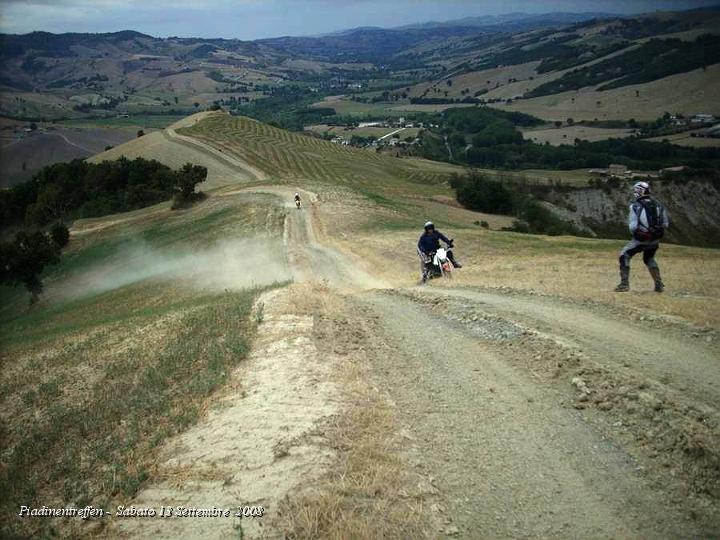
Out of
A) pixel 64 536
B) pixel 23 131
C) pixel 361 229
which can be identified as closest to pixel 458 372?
pixel 64 536

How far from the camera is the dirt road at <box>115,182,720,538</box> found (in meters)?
6.70

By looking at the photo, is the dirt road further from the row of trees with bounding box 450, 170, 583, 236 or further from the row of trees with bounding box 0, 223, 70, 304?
the row of trees with bounding box 450, 170, 583, 236

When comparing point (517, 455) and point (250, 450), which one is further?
point (250, 450)

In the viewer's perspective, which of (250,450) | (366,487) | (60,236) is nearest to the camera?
(366,487)

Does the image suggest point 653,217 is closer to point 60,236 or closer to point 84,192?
point 60,236

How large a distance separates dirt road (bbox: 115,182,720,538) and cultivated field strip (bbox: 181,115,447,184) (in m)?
78.9

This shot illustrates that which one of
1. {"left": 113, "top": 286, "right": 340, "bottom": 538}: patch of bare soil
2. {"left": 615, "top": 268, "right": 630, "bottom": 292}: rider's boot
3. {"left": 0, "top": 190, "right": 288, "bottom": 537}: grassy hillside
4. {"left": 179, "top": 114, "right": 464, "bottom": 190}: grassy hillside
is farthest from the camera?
{"left": 179, "top": 114, "right": 464, "bottom": 190}: grassy hillside

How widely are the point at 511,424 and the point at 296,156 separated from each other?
109599 mm

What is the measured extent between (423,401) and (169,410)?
18.7ft

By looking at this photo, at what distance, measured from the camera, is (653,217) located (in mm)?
14766

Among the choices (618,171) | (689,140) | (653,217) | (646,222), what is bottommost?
(618,171)

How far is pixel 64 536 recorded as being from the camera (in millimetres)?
7832

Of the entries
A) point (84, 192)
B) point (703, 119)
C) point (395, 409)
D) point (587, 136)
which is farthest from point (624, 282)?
point (703, 119)

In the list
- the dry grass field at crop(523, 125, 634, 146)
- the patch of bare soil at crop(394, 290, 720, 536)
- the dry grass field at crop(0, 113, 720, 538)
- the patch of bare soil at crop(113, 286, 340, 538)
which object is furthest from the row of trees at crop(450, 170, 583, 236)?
the dry grass field at crop(523, 125, 634, 146)
